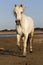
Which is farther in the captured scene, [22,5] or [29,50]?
[29,50]

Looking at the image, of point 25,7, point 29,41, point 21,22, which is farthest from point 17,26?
point 29,41

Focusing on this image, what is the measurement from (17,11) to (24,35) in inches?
52.1

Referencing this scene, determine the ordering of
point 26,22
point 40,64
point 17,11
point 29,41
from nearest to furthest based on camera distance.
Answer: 1. point 40,64
2. point 17,11
3. point 26,22
4. point 29,41

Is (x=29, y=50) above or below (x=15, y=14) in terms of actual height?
below

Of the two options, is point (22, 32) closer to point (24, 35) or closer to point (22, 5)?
point (24, 35)

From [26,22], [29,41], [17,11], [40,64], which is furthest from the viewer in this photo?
[29,41]

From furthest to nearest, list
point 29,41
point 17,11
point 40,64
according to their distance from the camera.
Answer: point 29,41 → point 17,11 → point 40,64

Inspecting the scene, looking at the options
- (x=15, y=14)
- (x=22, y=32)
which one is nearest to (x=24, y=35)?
(x=22, y=32)

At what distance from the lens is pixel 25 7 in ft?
39.9

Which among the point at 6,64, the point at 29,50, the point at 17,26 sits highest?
the point at 17,26

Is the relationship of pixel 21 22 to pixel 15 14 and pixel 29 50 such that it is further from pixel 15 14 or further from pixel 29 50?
pixel 29 50

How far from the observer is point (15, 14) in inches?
462

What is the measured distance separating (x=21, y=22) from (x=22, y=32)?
505 millimetres

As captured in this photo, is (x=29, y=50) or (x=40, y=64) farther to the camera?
(x=29, y=50)
